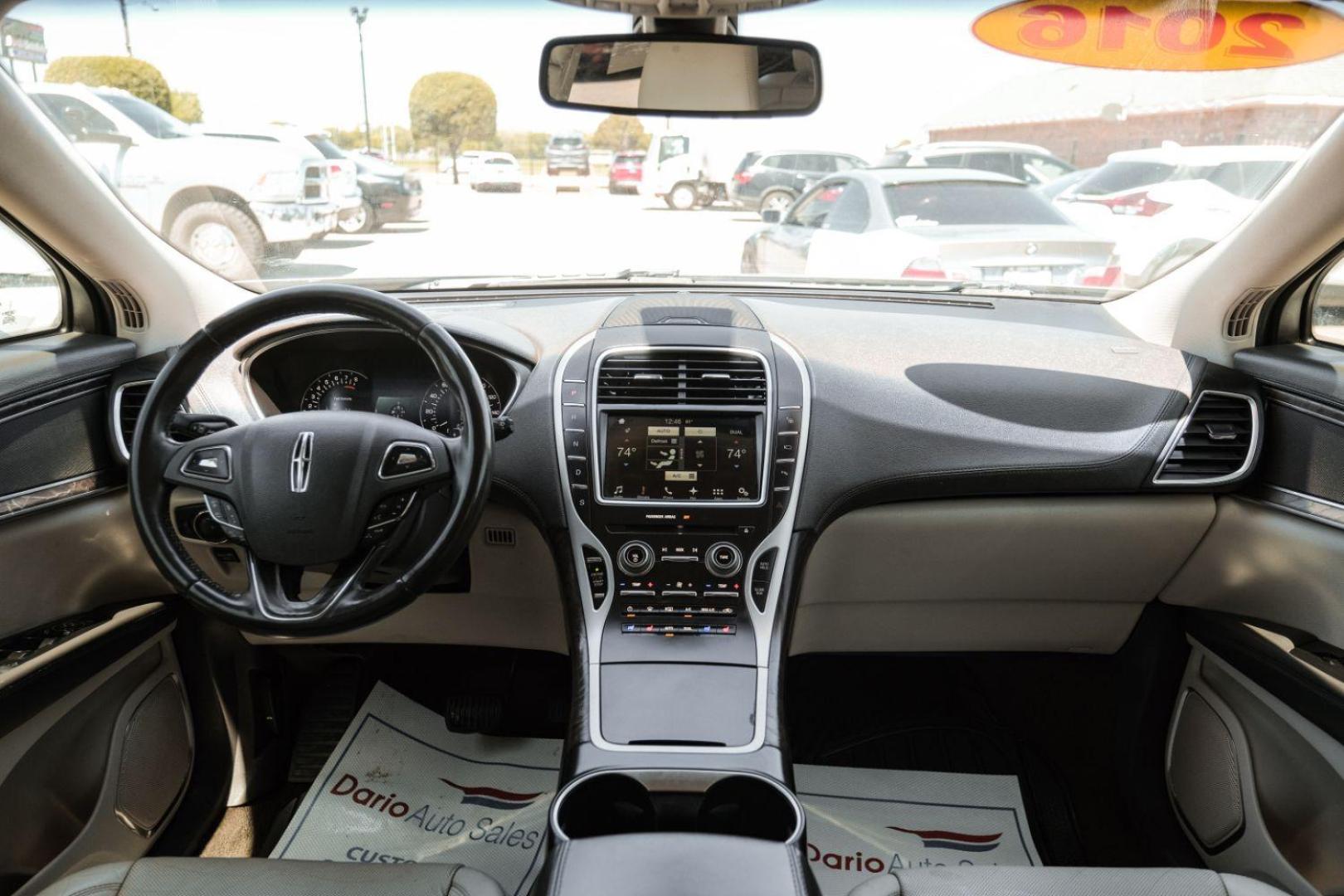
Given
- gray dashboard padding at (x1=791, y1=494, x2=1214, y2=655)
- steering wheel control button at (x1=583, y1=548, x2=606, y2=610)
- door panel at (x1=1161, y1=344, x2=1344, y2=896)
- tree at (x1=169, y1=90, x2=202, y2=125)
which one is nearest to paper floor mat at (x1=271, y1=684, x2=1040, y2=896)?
gray dashboard padding at (x1=791, y1=494, x2=1214, y2=655)

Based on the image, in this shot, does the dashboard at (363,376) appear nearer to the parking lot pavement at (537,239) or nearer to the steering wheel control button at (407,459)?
the parking lot pavement at (537,239)

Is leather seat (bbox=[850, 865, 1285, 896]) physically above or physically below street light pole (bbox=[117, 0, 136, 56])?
below

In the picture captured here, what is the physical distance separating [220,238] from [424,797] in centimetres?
174

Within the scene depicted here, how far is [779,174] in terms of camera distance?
388 centimetres

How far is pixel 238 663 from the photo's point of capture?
2.68 m

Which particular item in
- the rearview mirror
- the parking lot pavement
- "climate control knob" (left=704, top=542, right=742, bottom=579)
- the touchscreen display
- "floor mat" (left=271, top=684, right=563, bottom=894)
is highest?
the rearview mirror

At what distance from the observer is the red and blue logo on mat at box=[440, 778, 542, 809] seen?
2604 mm

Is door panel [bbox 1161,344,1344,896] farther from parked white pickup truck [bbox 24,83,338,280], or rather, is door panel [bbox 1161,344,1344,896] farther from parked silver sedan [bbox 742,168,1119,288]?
parked white pickup truck [bbox 24,83,338,280]

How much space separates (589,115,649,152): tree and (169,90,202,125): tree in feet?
6.72

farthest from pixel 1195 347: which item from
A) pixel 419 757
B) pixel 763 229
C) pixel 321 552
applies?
pixel 419 757

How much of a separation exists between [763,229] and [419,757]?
201 centimetres

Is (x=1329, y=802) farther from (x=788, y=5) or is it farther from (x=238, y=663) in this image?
(x=238, y=663)

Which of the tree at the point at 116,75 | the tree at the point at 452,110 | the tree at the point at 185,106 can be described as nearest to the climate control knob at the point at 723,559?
the tree at the point at 116,75

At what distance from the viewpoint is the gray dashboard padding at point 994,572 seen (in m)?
2.34
